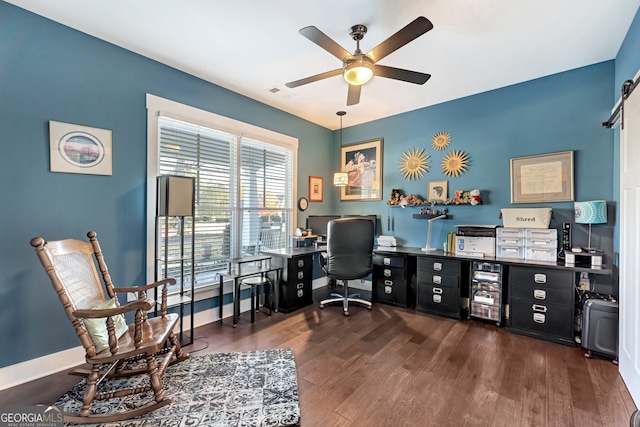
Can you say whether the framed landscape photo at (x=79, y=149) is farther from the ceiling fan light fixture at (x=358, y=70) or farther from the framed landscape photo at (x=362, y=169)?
the framed landscape photo at (x=362, y=169)

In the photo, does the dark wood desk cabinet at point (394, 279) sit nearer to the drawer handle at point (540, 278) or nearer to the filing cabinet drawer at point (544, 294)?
the filing cabinet drawer at point (544, 294)

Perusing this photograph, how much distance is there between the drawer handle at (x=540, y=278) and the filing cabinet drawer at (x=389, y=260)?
54.5 inches

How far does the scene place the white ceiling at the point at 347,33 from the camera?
202cm

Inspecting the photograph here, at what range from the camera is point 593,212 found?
2.60m

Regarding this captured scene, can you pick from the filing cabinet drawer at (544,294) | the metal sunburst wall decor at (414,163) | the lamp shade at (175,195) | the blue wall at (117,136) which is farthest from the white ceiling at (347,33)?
the filing cabinet drawer at (544,294)

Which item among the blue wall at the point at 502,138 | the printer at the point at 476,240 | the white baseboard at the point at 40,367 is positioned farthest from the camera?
the printer at the point at 476,240

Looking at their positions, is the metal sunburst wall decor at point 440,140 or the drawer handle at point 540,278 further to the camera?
the metal sunburst wall decor at point 440,140

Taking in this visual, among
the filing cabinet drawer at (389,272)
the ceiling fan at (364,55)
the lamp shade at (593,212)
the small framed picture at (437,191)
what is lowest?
the filing cabinet drawer at (389,272)

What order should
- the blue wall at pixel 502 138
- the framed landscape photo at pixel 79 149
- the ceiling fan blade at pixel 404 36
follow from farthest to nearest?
the blue wall at pixel 502 138 < the framed landscape photo at pixel 79 149 < the ceiling fan blade at pixel 404 36

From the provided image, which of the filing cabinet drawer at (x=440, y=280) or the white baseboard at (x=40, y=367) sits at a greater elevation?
the filing cabinet drawer at (x=440, y=280)

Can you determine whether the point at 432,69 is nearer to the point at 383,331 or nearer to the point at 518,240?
the point at 518,240

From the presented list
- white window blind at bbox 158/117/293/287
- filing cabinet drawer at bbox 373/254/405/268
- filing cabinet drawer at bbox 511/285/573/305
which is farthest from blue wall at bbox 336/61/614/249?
white window blind at bbox 158/117/293/287

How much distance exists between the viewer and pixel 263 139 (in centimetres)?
377

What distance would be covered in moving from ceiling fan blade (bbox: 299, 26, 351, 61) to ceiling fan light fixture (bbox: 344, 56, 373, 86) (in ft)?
0.26
